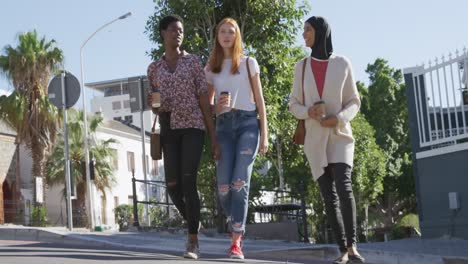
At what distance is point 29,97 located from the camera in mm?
43500

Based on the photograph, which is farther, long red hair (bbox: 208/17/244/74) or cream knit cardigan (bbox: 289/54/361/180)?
long red hair (bbox: 208/17/244/74)

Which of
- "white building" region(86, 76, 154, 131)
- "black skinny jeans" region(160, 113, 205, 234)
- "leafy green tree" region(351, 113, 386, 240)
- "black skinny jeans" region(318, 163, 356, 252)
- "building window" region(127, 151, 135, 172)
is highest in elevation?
"white building" region(86, 76, 154, 131)

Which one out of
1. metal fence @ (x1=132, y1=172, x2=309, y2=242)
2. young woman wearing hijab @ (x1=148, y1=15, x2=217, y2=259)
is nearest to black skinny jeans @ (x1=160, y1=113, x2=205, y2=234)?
young woman wearing hijab @ (x1=148, y1=15, x2=217, y2=259)

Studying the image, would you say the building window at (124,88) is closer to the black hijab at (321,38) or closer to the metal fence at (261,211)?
the metal fence at (261,211)

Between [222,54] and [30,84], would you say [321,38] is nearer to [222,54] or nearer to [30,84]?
[222,54]

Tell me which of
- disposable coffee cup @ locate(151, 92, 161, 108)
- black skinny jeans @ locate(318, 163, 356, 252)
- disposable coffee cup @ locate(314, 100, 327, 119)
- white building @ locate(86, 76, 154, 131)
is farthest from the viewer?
white building @ locate(86, 76, 154, 131)

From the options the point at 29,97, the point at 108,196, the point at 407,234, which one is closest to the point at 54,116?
the point at 29,97

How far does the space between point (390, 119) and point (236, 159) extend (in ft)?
160

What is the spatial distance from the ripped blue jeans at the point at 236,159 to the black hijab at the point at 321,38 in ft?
2.51

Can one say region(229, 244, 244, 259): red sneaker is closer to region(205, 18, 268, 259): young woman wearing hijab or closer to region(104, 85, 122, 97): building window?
region(205, 18, 268, 259): young woman wearing hijab

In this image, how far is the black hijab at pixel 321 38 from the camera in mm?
6418

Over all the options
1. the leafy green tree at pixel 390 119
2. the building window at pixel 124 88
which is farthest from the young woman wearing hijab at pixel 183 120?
the building window at pixel 124 88

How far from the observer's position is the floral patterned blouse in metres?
6.73

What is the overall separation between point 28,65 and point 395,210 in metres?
29.2
